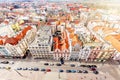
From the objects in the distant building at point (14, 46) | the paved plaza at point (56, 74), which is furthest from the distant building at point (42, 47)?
the distant building at point (14, 46)

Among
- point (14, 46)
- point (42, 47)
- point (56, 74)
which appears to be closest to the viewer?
point (56, 74)

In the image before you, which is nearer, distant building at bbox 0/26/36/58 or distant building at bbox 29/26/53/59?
distant building at bbox 29/26/53/59

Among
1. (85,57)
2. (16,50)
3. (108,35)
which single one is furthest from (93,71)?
(16,50)

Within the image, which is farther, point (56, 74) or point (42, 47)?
point (42, 47)

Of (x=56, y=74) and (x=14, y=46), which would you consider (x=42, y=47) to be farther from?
(x=56, y=74)

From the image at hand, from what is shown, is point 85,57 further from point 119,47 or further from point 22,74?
point 22,74

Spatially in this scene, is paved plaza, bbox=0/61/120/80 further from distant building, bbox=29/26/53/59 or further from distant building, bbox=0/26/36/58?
distant building, bbox=0/26/36/58

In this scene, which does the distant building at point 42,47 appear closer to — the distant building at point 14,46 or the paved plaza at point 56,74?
the paved plaza at point 56,74

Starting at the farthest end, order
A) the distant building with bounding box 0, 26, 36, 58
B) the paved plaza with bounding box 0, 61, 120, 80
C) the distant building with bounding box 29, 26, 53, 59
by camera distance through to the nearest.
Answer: the distant building with bounding box 0, 26, 36, 58 < the distant building with bounding box 29, 26, 53, 59 < the paved plaza with bounding box 0, 61, 120, 80

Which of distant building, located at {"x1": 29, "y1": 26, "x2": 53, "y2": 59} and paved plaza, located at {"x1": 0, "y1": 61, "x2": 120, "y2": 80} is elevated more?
distant building, located at {"x1": 29, "y1": 26, "x2": 53, "y2": 59}

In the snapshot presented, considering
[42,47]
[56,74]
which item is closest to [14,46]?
[42,47]

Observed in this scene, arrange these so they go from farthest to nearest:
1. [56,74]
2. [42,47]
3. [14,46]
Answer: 1. [14,46]
2. [42,47]
3. [56,74]

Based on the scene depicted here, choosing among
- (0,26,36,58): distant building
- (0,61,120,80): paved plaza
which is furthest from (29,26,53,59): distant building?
(0,26,36,58): distant building
